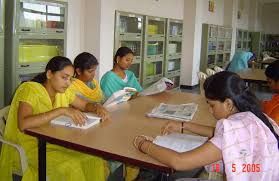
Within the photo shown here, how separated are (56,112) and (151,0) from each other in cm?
437

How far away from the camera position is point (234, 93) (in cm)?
138

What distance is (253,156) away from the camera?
1303 millimetres

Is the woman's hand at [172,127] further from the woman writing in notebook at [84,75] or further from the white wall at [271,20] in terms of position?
the white wall at [271,20]

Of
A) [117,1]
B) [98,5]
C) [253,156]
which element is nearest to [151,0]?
[117,1]

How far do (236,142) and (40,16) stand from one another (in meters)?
2.86

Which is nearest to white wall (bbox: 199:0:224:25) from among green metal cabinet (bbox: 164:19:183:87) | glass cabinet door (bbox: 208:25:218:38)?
glass cabinet door (bbox: 208:25:218:38)

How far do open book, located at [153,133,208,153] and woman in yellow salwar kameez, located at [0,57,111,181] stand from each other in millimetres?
522

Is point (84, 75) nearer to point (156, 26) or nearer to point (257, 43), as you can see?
point (156, 26)

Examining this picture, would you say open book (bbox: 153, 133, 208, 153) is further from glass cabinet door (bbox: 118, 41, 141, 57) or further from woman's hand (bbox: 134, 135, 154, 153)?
glass cabinet door (bbox: 118, 41, 141, 57)

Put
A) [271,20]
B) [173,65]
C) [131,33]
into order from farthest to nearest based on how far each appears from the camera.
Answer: [271,20], [173,65], [131,33]

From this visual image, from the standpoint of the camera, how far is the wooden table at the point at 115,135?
4.92 feet

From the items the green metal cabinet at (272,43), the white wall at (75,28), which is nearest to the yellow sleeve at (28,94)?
the white wall at (75,28)

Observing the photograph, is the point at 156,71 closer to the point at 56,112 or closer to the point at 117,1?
the point at 117,1

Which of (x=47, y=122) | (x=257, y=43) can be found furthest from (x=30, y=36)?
(x=257, y=43)
